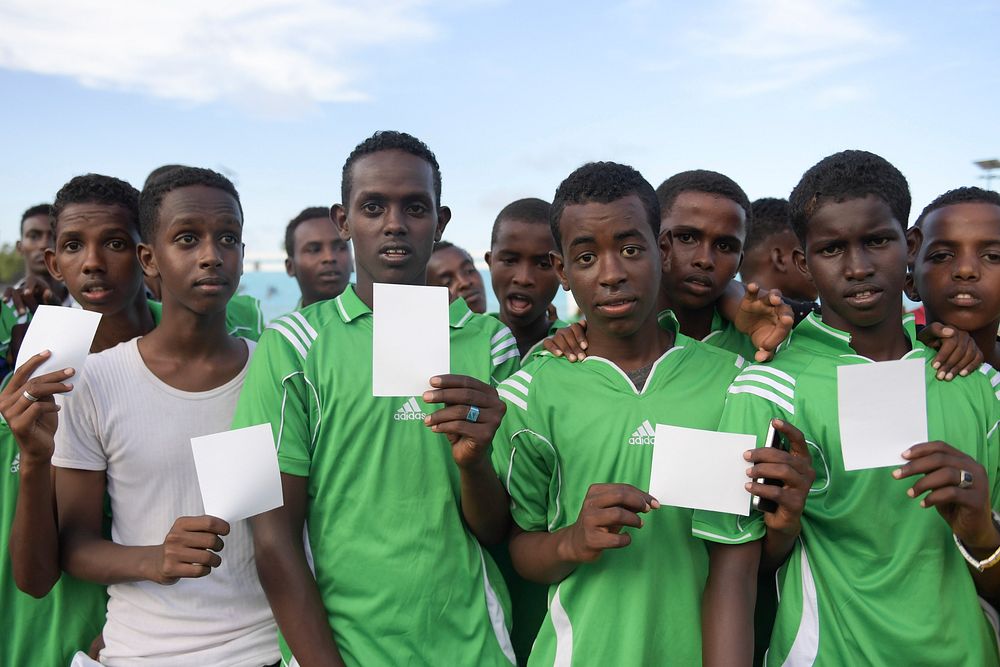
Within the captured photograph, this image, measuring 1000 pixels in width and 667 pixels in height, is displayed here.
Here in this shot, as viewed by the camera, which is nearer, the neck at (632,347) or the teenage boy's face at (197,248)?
the neck at (632,347)

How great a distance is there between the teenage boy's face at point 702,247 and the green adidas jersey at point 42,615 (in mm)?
2387

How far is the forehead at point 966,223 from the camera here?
2750 millimetres

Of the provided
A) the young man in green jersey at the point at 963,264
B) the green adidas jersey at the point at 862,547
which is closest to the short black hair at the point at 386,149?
the green adidas jersey at the point at 862,547

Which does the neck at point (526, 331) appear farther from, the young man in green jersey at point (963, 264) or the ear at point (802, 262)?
the young man in green jersey at point (963, 264)

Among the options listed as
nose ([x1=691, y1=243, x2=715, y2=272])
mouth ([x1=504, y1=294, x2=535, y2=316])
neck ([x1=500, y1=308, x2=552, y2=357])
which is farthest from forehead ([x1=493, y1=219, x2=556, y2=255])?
nose ([x1=691, y1=243, x2=715, y2=272])

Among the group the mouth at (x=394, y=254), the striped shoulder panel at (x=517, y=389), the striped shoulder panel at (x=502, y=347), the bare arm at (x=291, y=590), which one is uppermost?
the mouth at (x=394, y=254)

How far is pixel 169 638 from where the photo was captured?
8.05 ft

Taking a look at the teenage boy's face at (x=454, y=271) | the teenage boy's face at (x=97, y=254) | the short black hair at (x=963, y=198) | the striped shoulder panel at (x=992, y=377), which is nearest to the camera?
the striped shoulder panel at (x=992, y=377)

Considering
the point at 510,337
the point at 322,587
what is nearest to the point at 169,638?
the point at 322,587

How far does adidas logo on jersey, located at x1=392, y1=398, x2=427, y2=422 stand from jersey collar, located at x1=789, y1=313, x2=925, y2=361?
1.20m

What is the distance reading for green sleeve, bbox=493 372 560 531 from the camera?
7.96ft

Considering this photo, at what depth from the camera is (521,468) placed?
244 cm

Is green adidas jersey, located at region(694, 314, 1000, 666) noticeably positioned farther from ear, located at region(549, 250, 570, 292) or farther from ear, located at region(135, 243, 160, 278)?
ear, located at region(135, 243, 160, 278)

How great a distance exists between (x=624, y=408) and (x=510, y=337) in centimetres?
58
